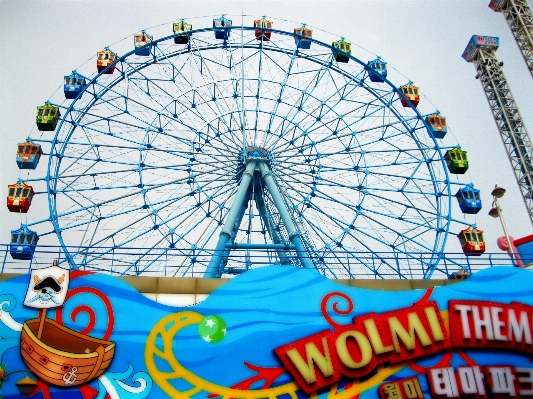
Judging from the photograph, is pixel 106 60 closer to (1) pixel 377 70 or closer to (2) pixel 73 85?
(2) pixel 73 85

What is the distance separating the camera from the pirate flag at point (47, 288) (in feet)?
34.0

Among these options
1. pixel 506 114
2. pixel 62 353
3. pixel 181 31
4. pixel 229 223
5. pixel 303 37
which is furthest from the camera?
pixel 506 114

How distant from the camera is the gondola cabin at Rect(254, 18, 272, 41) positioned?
21.5m

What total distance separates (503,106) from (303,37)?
25.1m

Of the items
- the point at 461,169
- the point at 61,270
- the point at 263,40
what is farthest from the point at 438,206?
the point at 61,270

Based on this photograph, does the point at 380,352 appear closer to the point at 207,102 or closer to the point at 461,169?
the point at 461,169

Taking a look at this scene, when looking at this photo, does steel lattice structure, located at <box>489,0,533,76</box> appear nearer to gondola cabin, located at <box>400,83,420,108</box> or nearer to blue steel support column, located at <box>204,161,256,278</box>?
gondola cabin, located at <box>400,83,420,108</box>

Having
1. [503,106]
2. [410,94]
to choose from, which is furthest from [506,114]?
[410,94]

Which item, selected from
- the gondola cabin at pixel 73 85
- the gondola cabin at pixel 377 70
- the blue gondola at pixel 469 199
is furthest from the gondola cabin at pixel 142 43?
the blue gondola at pixel 469 199

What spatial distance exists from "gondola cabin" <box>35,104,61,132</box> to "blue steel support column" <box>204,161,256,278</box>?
682 cm

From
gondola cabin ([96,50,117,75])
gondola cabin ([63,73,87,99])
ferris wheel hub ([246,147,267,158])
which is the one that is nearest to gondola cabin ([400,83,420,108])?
ferris wheel hub ([246,147,267,158])

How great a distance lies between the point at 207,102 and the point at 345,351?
495 inches

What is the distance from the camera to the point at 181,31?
2120cm

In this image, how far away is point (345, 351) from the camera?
10.6 metres
